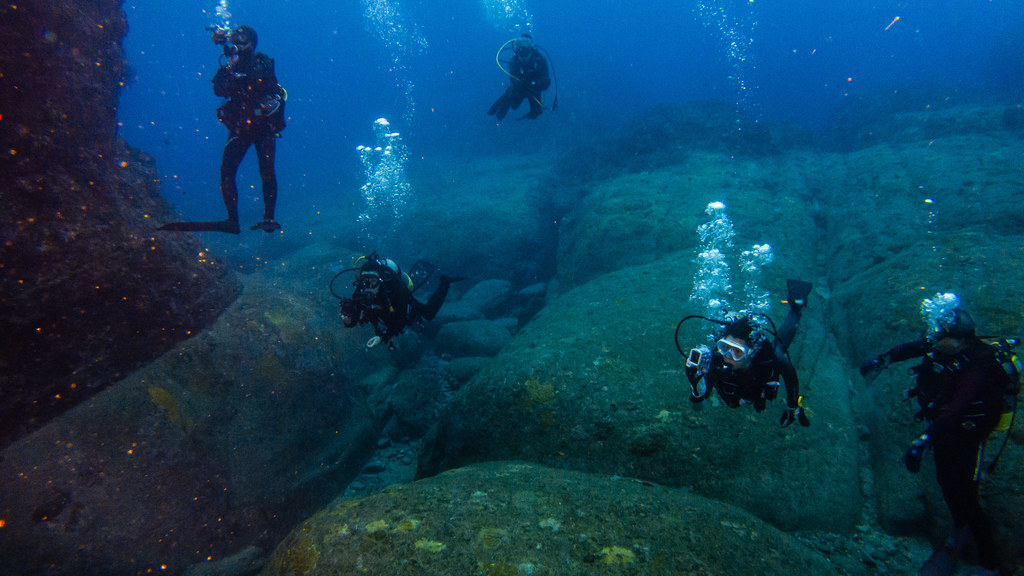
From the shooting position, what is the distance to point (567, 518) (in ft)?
8.70

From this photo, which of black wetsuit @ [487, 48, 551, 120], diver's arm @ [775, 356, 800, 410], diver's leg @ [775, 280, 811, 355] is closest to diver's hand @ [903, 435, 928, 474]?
diver's arm @ [775, 356, 800, 410]

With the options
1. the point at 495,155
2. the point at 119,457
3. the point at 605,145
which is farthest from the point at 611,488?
the point at 495,155

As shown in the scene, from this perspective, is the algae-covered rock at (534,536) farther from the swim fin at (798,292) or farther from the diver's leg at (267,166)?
the diver's leg at (267,166)

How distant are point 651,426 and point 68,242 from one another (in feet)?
21.1

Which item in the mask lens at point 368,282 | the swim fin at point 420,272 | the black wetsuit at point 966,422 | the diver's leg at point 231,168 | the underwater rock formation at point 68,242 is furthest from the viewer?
the swim fin at point 420,272

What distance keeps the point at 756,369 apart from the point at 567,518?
179 cm

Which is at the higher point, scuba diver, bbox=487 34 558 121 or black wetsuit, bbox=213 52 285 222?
scuba diver, bbox=487 34 558 121

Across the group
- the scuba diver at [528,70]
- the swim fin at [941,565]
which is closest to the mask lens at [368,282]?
the scuba diver at [528,70]

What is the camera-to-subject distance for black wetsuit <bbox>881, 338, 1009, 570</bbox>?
2.83m

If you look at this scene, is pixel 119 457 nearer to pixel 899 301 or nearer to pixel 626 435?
pixel 626 435

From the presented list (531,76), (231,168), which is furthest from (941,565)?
(531,76)

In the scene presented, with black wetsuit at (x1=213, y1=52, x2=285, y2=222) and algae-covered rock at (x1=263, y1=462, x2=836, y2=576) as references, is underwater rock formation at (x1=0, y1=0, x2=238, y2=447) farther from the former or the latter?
algae-covered rock at (x1=263, y1=462, x2=836, y2=576)

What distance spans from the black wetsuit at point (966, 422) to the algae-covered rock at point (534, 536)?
1.30 meters

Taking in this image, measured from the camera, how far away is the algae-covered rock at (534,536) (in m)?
2.24
